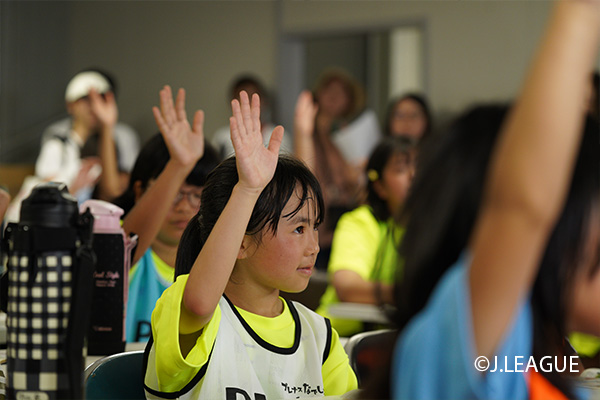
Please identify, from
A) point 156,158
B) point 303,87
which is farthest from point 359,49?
point 156,158

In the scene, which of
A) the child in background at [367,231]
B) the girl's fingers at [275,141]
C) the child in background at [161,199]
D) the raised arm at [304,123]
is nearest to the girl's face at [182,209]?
the child in background at [161,199]

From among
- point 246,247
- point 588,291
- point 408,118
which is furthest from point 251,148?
point 408,118

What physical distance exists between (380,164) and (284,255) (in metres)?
1.77

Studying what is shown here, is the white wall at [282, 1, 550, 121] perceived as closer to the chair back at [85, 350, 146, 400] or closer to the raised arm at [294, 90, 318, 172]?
the raised arm at [294, 90, 318, 172]

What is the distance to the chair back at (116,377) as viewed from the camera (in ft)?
4.87

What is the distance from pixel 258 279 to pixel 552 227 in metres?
0.84

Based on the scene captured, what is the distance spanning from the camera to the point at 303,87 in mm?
6621

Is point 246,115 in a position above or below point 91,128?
above

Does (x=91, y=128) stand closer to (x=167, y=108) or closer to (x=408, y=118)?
(x=408, y=118)

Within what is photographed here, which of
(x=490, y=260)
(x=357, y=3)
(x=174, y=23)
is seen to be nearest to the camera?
(x=490, y=260)

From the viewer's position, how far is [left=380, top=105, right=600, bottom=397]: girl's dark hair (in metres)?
0.79

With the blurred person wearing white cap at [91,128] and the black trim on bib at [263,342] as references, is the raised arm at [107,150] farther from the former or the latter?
the black trim on bib at [263,342]

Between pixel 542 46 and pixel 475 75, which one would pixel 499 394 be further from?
pixel 475 75

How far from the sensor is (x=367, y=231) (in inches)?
122
